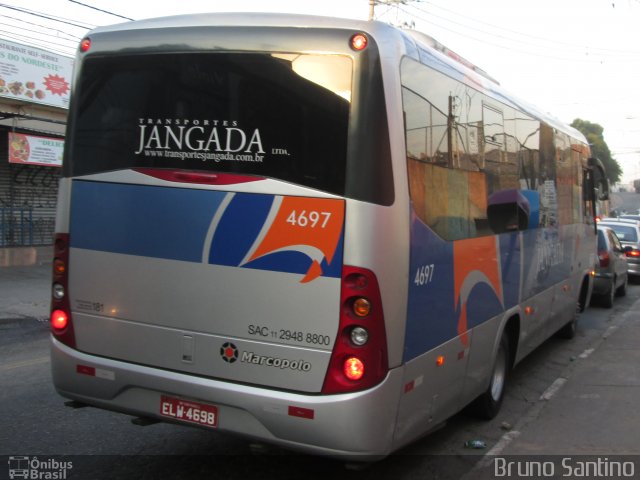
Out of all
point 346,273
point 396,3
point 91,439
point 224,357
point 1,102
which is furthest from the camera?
point 396,3

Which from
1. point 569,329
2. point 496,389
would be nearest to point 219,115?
point 496,389

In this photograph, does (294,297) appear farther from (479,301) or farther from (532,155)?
(532,155)

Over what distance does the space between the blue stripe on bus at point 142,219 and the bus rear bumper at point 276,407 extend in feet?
2.53

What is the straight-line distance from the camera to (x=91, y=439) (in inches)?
197

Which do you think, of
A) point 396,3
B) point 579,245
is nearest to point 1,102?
point 396,3

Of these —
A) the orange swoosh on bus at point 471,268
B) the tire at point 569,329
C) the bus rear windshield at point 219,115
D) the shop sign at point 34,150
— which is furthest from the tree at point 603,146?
the bus rear windshield at point 219,115

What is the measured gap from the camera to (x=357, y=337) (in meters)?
3.60

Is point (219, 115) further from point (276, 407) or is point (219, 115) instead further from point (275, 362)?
point (276, 407)

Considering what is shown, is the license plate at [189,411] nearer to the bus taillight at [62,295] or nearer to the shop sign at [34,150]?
the bus taillight at [62,295]

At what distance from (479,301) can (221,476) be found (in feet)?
7.76

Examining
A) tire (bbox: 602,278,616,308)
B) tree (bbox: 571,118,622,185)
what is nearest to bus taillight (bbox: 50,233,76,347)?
tire (bbox: 602,278,616,308)

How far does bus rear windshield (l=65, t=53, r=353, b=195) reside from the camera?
3.70m

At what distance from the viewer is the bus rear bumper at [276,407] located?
3.57 meters

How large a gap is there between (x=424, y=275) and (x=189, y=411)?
5.52 ft
